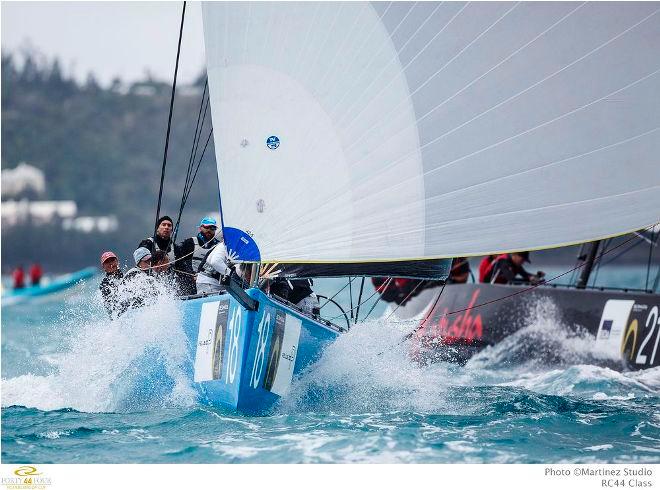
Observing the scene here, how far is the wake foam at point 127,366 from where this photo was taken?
6609mm

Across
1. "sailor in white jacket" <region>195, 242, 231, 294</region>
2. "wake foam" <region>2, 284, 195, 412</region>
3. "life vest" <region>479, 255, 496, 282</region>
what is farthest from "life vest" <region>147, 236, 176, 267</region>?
"life vest" <region>479, 255, 496, 282</region>

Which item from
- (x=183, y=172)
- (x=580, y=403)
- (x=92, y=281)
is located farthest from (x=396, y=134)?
(x=183, y=172)

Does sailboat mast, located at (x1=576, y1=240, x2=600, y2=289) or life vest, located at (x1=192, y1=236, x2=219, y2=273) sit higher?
sailboat mast, located at (x1=576, y1=240, x2=600, y2=289)

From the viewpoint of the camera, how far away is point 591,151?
6.21 m

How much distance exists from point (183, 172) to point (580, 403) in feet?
169

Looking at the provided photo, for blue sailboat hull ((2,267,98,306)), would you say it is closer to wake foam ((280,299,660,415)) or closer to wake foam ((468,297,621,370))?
wake foam ((468,297,621,370))

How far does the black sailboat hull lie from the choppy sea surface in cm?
33

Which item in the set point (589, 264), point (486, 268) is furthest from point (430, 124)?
point (486, 268)

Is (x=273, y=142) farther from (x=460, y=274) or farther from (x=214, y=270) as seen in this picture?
(x=460, y=274)

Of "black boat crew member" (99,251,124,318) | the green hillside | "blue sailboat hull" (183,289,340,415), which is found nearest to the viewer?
"blue sailboat hull" (183,289,340,415)

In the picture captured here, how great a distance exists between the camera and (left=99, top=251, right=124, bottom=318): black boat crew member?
7.08 metres

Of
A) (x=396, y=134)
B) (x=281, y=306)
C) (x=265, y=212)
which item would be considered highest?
(x=396, y=134)

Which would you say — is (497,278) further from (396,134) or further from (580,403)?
(396,134)

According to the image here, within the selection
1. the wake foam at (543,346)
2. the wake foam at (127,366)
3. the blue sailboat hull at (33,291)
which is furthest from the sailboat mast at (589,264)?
the blue sailboat hull at (33,291)
